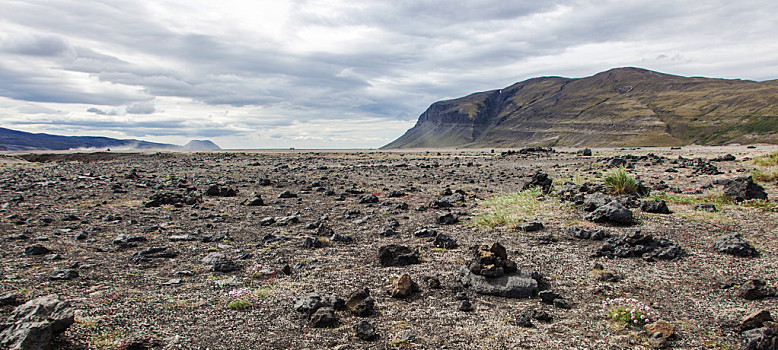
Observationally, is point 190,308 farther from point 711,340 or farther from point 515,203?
point 515,203

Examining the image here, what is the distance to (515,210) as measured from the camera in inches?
520

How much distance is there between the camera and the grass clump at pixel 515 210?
1163 cm

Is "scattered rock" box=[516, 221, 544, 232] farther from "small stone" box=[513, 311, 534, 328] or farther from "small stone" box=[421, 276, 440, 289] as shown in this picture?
"small stone" box=[513, 311, 534, 328]

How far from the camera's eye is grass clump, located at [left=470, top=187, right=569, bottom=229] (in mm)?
11633

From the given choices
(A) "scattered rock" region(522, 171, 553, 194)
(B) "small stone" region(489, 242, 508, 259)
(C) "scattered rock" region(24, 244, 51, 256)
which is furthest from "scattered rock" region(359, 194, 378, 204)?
(C) "scattered rock" region(24, 244, 51, 256)

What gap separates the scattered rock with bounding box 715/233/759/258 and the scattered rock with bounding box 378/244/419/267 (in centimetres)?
650

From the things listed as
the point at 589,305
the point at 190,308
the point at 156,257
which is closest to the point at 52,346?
the point at 190,308

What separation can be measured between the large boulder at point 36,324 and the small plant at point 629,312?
7.47 metres

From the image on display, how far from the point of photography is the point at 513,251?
9000 mm

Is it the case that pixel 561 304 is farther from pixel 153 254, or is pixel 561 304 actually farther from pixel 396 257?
pixel 153 254

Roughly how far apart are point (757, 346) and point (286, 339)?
5801 mm

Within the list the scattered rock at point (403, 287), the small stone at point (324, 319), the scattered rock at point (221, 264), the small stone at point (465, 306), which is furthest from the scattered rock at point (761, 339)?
the scattered rock at point (221, 264)

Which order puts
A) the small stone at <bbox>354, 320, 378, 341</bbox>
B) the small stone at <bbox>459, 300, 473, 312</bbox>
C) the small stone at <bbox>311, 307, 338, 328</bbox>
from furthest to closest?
the small stone at <bbox>459, 300, 473, 312</bbox> → the small stone at <bbox>311, 307, 338, 328</bbox> → the small stone at <bbox>354, 320, 378, 341</bbox>

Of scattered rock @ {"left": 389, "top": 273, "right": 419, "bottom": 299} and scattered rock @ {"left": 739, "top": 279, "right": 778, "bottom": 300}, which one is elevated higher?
scattered rock @ {"left": 739, "top": 279, "right": 778, "bottom": 300}
